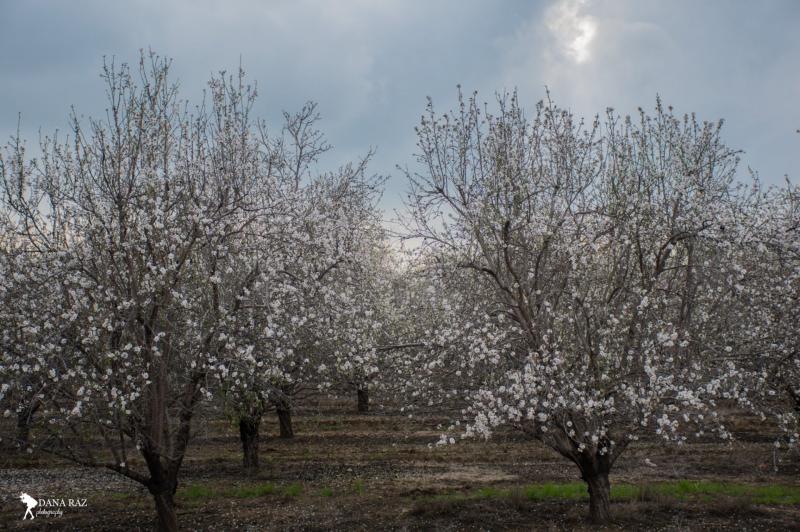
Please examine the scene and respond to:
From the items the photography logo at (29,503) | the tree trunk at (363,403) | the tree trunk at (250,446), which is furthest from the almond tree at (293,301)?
the tree trunk at (363,403)

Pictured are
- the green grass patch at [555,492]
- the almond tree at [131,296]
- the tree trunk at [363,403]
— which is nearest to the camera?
the almond tree at [131,296]

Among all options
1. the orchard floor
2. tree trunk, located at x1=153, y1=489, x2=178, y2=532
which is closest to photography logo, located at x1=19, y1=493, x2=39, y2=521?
the orchard floor

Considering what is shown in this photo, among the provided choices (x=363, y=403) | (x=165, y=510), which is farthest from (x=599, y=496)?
(x=363, y=403)

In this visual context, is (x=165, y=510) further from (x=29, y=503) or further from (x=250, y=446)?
(x=250, y=446)

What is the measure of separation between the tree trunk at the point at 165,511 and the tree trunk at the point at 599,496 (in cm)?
658

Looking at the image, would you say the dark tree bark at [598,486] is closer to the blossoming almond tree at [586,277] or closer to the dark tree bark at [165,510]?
the blossoming almond tree at [586,277]

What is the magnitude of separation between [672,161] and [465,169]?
13.7ft

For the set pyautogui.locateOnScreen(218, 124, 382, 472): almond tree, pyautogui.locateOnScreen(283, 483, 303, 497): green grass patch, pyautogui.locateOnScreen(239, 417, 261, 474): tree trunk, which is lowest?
pyautogui.locateOnScreen(283, 483, 303, 497): green grass patch

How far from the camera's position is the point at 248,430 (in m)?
15.8

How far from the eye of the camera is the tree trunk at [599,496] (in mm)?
10320

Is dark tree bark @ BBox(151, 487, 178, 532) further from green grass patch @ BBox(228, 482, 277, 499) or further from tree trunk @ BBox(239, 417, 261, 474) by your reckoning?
tree trunk @ BBox(239, 417, 261, 474)

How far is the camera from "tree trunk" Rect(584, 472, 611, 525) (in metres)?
10.3

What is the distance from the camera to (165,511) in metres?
9.77

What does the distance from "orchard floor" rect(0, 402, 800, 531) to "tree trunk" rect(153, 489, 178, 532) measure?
1.16m
